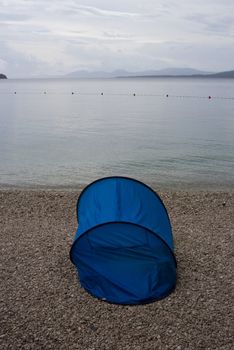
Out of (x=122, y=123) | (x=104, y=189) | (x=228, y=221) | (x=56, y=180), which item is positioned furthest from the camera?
(x=122, y=123)

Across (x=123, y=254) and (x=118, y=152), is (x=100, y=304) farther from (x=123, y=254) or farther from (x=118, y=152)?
(x=118, y=152)

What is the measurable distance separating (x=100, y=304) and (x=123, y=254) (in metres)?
0.94

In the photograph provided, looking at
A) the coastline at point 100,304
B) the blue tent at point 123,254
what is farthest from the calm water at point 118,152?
the blue tent at point 123,254

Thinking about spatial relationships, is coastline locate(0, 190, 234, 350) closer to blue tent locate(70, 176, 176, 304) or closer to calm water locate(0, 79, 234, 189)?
blue tent locate(70, 176, 176, 304)

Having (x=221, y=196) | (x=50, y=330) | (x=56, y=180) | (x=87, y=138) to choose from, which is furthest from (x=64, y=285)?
(x=87, y=138)

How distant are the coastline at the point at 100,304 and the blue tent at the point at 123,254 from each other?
241 millimetres

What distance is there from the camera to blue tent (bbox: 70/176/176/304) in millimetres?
7207

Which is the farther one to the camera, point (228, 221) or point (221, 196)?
point (221, 196)

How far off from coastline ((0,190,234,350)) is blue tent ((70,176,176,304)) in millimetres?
241

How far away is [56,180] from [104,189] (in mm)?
12581

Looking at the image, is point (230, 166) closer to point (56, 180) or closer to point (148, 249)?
point (56, 180)

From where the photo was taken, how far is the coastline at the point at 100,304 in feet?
19.6

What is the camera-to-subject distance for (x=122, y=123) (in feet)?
155

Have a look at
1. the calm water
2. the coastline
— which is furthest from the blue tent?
the calm water
